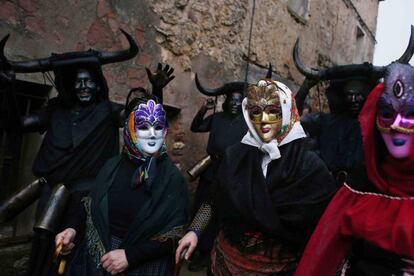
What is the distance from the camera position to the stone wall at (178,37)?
150 inches

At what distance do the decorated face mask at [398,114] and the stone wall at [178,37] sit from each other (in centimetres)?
317

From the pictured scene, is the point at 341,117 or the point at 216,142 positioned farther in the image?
the point at 216,142

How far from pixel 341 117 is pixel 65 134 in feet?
8.43

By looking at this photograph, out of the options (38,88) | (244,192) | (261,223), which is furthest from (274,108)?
(38,88)

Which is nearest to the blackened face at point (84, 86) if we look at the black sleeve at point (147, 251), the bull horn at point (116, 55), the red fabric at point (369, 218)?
the bull horn at point (116, 55)

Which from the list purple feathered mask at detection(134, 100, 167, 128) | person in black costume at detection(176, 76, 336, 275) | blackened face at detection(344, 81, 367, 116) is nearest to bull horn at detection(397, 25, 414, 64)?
blackened face at detection(344, 81, 367, 116)

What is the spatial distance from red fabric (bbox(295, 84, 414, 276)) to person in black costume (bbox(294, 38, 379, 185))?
1.81 meters

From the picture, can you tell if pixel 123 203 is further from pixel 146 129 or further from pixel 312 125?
pixel 312 125

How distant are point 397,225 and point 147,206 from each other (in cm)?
122

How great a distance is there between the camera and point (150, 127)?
2246mm

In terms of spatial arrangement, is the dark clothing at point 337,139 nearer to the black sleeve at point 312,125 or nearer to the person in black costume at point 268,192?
the black sleeve at point 312,125

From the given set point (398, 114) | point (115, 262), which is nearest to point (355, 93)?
point (398, 114)

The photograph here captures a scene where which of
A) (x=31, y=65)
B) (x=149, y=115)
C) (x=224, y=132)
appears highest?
(x=31, y=65)

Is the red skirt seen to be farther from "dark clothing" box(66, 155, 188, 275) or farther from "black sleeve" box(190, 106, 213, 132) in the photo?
"black sleeve" box(190, 106, 213, 132)
